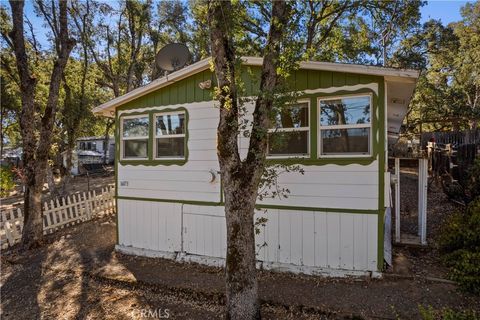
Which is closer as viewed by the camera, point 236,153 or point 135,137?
point 236,153

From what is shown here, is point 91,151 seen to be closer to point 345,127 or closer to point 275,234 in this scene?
point 275,234

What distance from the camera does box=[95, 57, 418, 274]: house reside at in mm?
4957

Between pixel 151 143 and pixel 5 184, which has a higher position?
pixel 151 143

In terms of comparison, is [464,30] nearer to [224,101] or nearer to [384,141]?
[384,141]

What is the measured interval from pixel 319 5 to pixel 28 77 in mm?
11662

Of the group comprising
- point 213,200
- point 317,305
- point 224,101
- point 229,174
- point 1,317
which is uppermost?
point 224,101

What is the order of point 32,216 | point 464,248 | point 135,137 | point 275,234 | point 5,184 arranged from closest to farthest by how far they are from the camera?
1. point 464,248
2. point 275,234
3. point 135,137
4. point 32,216
5. point 5,184

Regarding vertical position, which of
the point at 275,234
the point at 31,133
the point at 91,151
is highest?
the point at 31,133

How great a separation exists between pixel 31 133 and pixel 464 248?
9797 millimetres

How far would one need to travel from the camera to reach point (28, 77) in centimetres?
761

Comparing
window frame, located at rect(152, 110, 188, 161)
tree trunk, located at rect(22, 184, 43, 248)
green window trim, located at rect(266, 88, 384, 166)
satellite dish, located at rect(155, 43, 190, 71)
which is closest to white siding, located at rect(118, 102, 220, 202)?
window frame, located at rect(152, 110, 188, 161)

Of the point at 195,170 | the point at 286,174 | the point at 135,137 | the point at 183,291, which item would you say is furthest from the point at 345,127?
the point at 135,137

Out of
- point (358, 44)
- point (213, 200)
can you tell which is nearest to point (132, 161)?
point (213, 200)

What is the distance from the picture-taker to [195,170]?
20.4 ft
